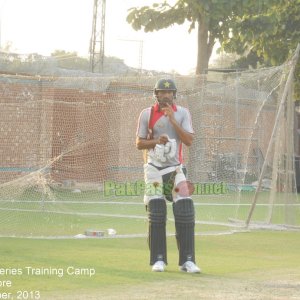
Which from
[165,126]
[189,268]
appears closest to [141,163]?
[165,126]

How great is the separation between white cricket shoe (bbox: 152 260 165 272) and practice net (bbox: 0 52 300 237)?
18.7ft

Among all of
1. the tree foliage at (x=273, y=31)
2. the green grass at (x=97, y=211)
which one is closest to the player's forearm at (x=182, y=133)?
the green grass at (x=97, y=211)

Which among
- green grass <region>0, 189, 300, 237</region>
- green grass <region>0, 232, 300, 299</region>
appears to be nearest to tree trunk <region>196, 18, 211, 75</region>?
green grass <region>0, 189, 300, 237</region>

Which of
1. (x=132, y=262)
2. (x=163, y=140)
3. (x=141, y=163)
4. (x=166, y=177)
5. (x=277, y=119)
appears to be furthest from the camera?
(x=141, y=163)

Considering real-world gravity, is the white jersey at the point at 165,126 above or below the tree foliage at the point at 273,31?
below

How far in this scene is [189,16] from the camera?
2364cm

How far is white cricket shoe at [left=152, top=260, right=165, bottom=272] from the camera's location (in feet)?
32.0

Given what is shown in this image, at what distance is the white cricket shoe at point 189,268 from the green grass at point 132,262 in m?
0.08

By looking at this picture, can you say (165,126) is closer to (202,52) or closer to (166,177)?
(166,177)

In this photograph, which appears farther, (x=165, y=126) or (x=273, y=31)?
(x=273, y=31)

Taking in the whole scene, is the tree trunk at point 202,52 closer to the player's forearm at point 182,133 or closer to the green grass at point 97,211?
the green grass at point 97,211

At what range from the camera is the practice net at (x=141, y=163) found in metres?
16.8

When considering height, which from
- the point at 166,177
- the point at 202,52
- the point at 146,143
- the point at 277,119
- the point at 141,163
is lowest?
the point at 166,177

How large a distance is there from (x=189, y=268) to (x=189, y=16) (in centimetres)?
1466
